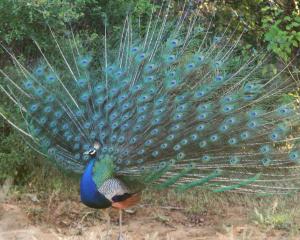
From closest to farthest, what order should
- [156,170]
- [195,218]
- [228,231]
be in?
[156,170], [228,231], [195,218]

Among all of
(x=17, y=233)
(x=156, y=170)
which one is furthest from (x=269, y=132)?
(x=17, y=233)

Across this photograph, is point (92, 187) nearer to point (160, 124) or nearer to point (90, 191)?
point (90, 191)

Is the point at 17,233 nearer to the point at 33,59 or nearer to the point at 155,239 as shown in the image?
the point at 155,239

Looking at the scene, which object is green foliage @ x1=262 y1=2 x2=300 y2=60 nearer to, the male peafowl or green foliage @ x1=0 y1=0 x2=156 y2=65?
the male peafowl

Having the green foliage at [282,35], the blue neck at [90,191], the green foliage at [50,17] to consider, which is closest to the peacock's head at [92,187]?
the blue neck at [90,191]

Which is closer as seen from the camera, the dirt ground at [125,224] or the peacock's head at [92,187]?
the peacock's head at [92,187]

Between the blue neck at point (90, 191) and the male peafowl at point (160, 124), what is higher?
the male peafowl at point (160, 124)

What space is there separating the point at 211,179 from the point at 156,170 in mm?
450

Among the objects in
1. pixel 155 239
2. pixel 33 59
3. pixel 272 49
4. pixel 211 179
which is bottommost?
pixel 155 239

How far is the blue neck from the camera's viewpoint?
471 centimetres

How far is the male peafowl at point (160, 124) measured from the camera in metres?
4.74

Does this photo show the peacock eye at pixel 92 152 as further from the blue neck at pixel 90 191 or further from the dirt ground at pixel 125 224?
the dirt ground at pixel 125 224

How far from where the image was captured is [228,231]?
497 cm

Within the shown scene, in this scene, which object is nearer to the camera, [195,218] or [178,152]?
[178,152]
